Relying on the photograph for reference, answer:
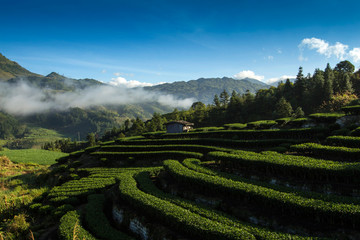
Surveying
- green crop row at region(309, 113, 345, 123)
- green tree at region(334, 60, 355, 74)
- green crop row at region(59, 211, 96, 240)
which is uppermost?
green tree at region(334, 60, 355, 74)

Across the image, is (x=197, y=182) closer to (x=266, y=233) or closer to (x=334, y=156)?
(x=266, y=233)

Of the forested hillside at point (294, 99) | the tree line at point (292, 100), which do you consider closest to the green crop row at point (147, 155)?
the tree line at point (292, 100)

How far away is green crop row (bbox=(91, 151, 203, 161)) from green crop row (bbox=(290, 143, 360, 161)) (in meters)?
15.7

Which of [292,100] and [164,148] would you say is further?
[292,100]

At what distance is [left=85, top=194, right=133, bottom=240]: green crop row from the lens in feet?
55.3

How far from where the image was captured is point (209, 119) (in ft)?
341

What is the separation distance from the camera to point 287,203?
14758mm

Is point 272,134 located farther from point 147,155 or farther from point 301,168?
point 147,155

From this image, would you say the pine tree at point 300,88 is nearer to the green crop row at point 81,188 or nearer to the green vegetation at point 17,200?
the green crop row at point 81,188

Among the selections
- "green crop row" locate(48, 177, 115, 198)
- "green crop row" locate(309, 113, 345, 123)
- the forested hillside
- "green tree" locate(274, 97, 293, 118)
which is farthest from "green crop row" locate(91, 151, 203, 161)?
"green tree" locate(274, 97, 293, 118)

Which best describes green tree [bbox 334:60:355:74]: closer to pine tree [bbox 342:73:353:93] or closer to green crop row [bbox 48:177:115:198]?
pine tree [bbox 342:73:353:93]

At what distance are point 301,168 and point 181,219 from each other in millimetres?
12620

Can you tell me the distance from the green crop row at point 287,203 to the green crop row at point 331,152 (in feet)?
35.9

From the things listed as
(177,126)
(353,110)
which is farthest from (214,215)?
(177,126)
